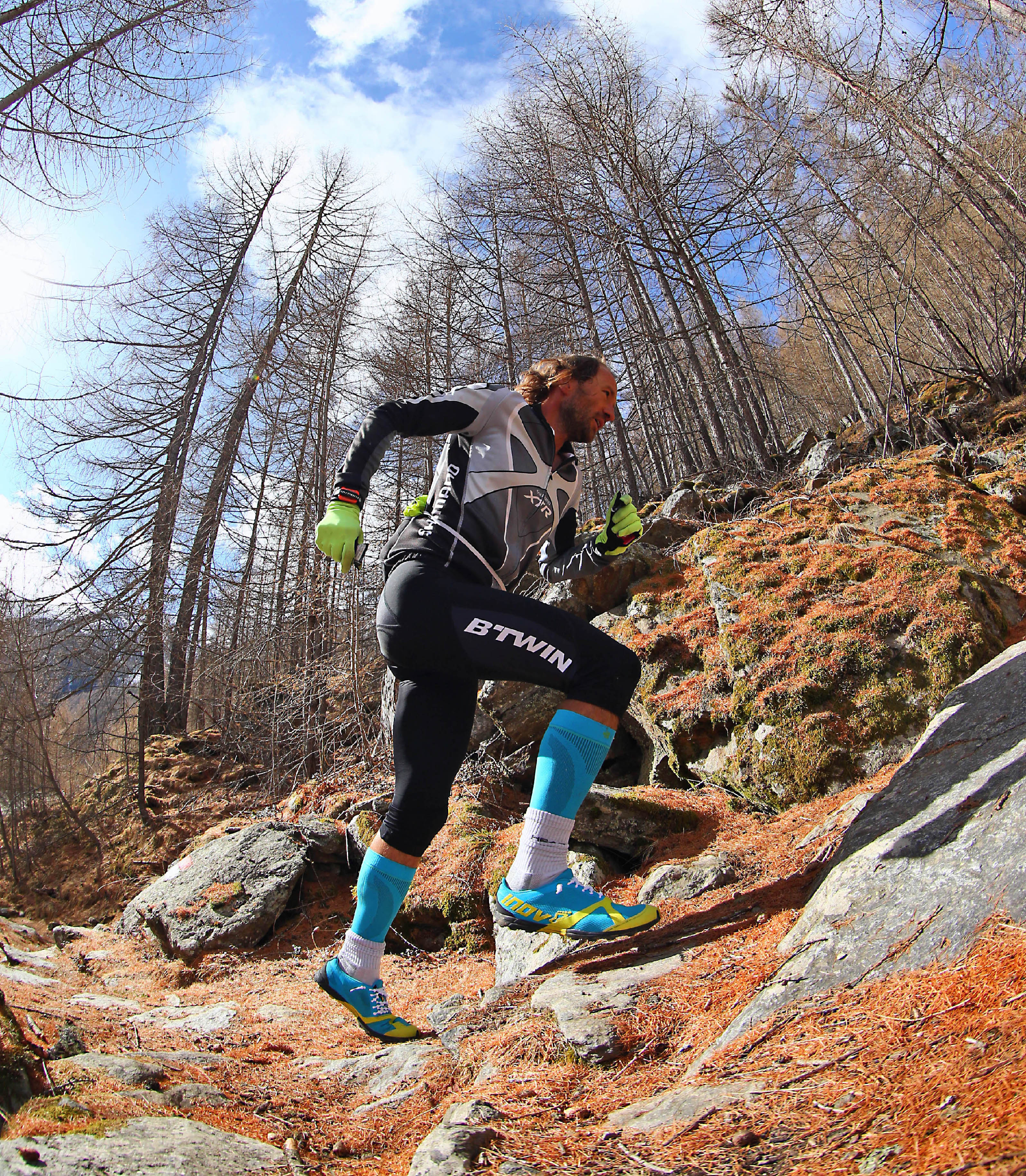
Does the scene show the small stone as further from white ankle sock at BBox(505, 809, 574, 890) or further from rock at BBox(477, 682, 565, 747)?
rock at BBox(477, 682, 565, 747)

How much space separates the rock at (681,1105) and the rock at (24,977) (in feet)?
11.8

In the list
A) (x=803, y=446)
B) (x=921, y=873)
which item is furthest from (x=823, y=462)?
(x=921, y=873)

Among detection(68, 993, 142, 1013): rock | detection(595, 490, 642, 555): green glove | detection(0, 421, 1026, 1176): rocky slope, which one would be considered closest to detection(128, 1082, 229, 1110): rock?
detection(0, 421, 1026, 1176): rocky slope

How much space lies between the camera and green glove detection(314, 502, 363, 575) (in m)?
2.42

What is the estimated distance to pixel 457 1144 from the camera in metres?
1.26

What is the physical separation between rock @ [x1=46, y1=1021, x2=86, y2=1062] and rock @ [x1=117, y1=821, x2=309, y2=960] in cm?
256

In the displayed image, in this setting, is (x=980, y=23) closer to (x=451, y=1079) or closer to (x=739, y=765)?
(x=739, y=765)

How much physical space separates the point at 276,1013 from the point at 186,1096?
5.69 feet

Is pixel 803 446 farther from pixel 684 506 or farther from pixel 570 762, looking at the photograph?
pixel 570 762

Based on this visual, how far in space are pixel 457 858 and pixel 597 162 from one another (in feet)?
35.0

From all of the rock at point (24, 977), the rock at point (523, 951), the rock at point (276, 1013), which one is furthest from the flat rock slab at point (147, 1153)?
the rock at point (24, 977)

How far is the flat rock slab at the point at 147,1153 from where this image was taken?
113 cm

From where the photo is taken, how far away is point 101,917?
22.0 ft

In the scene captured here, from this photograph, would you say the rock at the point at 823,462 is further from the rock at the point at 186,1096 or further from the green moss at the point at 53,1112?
the green moss at the point at 53,1112
